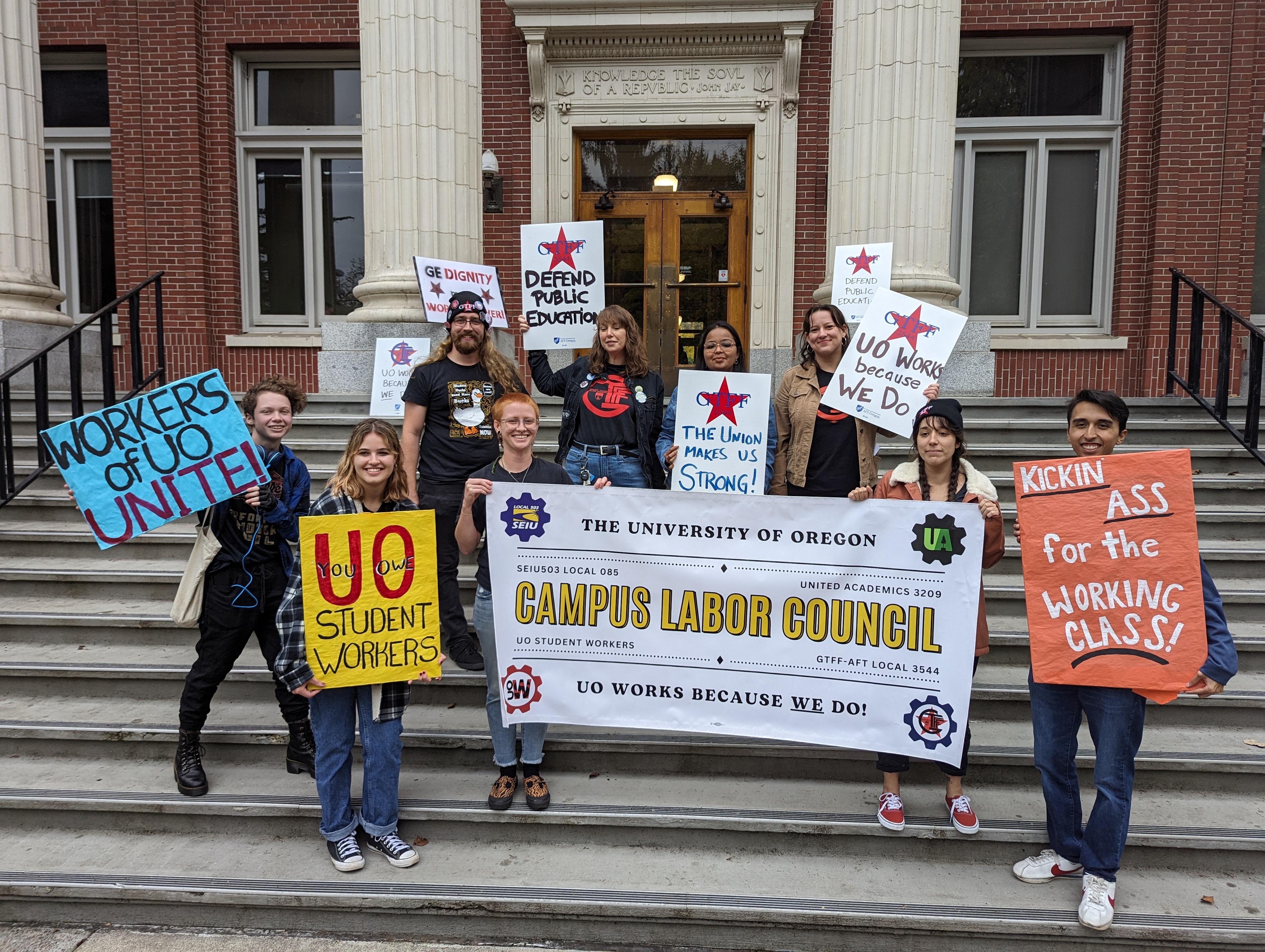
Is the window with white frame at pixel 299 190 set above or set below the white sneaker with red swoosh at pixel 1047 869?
above

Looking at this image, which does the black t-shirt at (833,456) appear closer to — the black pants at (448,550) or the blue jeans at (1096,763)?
the blue jeans at (1096,763)

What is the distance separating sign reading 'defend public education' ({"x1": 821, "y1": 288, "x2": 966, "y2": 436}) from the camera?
13.2 ft

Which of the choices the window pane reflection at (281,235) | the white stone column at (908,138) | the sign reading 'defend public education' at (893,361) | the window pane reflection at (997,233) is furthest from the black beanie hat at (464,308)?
the window pane reflection at (997,233)

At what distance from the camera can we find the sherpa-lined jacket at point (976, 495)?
3.43 meters

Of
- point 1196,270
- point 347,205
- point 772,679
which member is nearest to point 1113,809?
point 772,679

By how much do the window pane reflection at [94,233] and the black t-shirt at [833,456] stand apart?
1075 centimetres

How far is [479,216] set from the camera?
8195 mm

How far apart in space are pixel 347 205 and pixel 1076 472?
10.2m

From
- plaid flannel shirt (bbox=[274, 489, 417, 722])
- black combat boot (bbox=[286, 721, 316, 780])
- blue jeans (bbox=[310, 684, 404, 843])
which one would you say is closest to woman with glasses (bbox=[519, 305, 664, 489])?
plaid flannel shirt (bbox=[274, 489, 417, 722])

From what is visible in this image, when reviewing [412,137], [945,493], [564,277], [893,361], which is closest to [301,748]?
[945,493]

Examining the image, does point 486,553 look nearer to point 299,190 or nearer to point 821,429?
point 821,429

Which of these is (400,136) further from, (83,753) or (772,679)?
(772,679)

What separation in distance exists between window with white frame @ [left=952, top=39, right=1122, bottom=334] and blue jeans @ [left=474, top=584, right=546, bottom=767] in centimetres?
856

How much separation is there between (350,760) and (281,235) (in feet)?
31.0
